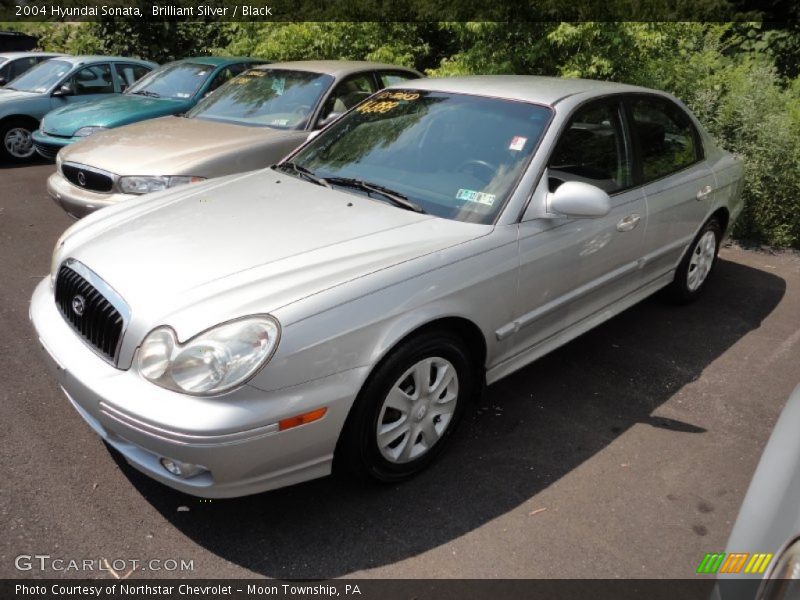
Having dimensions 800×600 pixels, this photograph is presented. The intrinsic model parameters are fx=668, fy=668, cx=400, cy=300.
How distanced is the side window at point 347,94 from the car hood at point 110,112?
254cm

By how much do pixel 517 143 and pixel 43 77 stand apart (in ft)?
30.4

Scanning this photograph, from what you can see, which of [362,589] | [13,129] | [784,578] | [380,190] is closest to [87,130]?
[13,129]

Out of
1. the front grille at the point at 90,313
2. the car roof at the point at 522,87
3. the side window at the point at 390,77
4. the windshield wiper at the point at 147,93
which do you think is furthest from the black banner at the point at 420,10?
the front grille at the point at 90,313

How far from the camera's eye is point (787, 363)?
4297 mm

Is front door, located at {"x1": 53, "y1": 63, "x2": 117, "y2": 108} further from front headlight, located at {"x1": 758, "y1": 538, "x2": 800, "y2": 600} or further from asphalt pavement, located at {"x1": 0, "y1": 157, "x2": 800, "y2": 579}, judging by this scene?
front headlight, located at {"x1": 758, "y1": 538, "x2": 800, "y2": 600}

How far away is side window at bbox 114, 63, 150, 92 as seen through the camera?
10281 mm

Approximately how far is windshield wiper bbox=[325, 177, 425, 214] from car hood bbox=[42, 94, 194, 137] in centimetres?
477

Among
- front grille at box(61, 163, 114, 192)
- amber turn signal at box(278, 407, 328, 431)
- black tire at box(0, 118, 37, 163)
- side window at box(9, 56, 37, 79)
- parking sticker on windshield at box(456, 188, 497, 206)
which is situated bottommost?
black tire at box(0, 118, 37, 163)

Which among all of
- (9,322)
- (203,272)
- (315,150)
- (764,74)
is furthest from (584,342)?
(764,74)

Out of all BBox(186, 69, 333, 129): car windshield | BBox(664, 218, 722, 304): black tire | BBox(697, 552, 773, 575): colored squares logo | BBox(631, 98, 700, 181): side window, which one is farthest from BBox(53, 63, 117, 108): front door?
BBox(697, 552, 773, 575): colored squares logo

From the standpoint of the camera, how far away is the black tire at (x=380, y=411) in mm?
2650

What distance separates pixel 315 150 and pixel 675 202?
228 centimetres

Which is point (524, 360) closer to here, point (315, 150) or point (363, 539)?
point (363, 539)

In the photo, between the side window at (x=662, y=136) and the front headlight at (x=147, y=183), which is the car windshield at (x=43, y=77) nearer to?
the front headlight at (x=147, y=183)
